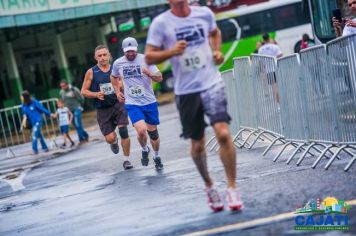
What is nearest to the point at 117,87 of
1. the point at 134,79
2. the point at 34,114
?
the point at 134,79

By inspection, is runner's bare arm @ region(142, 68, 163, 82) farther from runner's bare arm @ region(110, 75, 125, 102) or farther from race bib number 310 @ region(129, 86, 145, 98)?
runner's bare arm @ region(110, 75, 125, 102)

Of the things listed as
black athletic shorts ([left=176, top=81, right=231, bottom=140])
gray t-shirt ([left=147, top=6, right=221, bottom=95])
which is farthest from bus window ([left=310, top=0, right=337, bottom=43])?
black athletic shorts ([left=176, top=81, right=231, bottom=140])

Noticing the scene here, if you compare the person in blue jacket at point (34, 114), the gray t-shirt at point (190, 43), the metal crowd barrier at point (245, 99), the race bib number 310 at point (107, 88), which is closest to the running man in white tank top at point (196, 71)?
the gray t-shirt at point (190, 43)

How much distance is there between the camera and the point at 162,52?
6379 millimetres

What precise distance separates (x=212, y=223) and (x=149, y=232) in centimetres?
55

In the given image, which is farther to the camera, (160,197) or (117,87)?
(117,87)

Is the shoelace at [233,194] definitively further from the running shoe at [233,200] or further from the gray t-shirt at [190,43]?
the gray t-shirt at [190,43]

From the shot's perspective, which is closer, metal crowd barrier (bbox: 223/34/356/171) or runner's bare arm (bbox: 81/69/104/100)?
metal crowd barrier (bbox: 223/34/356/171)

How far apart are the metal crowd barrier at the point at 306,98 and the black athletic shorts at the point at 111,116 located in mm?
2019

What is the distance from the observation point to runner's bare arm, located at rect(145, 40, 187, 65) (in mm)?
6301

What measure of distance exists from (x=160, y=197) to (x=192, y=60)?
2.08 metres

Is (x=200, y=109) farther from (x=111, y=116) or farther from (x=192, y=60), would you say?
(x=111, y=116)

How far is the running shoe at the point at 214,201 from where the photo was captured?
6.47 metres

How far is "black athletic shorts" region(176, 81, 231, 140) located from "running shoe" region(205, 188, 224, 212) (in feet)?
1.67
